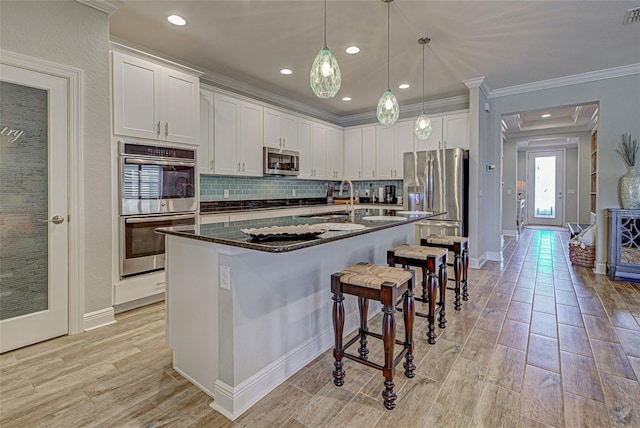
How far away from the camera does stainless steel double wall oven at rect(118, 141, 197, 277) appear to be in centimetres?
294

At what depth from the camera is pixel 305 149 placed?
5.48 metres

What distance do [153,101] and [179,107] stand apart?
11.0 inches

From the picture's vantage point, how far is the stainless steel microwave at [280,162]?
4750 millimetres

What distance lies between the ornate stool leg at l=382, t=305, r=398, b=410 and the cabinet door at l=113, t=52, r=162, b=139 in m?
2.77

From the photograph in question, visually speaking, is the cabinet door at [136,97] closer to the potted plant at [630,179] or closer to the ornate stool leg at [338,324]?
the ornate stool leg at [338,324]

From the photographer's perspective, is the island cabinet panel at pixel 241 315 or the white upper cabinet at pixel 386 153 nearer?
the island cabinet panel at pixel 241 315

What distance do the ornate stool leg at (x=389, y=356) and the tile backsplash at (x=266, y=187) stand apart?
11.2 feet

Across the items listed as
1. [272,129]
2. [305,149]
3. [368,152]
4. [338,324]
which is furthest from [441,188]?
[338,324]

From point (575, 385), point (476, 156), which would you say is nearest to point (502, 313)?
point (575, 385)

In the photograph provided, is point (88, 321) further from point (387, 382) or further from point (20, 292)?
point (387, 382)

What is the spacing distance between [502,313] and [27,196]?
4026 mm

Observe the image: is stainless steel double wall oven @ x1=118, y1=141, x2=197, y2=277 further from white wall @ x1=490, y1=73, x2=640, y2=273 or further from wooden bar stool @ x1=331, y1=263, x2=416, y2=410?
white wall @ x1=490, y1=73, x2=640, y2=273

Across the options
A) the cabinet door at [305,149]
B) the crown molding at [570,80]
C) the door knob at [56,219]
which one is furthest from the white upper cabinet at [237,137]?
the crown molding at [570,80]

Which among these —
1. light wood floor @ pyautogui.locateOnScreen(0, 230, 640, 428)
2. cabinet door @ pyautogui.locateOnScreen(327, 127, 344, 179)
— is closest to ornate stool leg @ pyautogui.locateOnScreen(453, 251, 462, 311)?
light wood floor @ pyautogui.locateOnScreen(0, 230, 640, 428)
